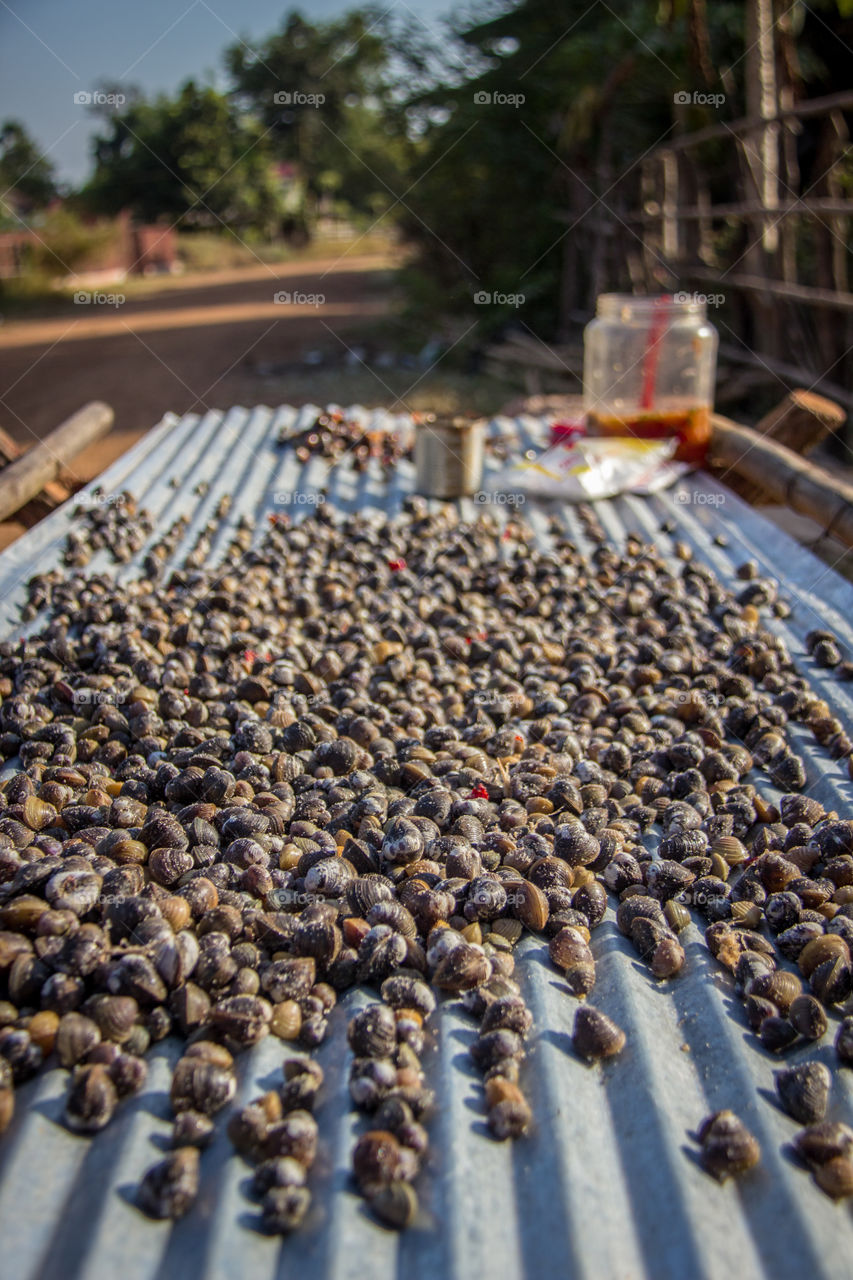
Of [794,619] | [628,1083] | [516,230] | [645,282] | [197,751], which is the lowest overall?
[628,1083]

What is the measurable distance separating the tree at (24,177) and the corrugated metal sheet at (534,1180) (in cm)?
3854

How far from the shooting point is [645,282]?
9.41 metres

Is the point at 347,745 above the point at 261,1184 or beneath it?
above

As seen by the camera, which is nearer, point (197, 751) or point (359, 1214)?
point (359, 1214)

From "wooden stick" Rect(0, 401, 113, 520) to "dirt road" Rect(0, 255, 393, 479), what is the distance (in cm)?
167

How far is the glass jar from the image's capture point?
5.07m

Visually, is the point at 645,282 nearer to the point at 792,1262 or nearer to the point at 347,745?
the point at 347,745

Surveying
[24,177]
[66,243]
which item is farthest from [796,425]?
[24,177]

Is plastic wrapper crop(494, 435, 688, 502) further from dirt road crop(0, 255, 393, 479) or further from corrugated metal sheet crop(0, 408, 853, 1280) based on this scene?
dirt road crop(0, 255, 393, 479)

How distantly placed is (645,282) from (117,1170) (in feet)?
31.3

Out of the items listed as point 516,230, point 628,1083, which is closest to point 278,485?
point 628,1083

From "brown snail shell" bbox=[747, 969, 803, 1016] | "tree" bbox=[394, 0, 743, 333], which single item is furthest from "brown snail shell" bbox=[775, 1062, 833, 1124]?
"tree" bbox=[394, 0, 743, 333]

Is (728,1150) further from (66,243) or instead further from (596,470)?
(66,243)

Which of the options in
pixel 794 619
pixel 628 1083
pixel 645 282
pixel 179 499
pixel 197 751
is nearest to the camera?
pixel 628 1083
